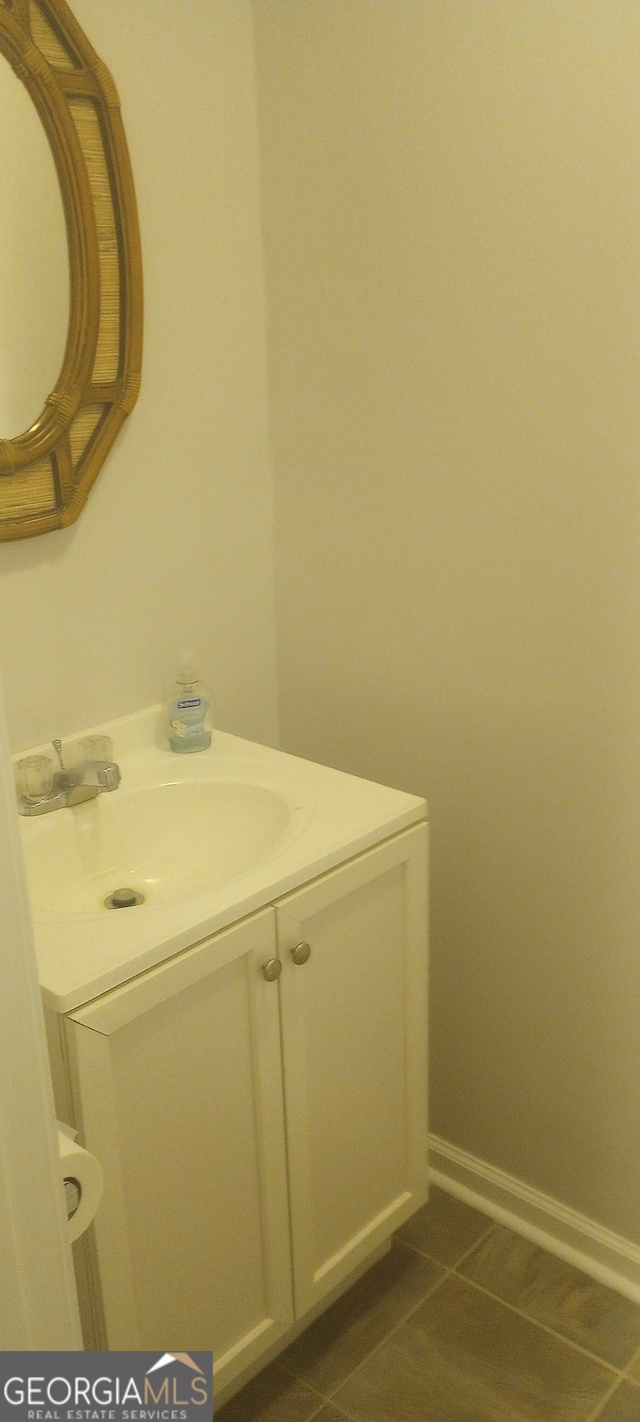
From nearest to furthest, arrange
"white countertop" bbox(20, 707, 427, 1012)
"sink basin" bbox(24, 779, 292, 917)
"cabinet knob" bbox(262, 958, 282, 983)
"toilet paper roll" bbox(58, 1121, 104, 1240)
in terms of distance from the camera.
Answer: "toilet paper roll" bbox(58, 1121, 104, 1240), "white countertop" bbox(20, 707, 427, 1012), "cabinet knob" bbox(262, 958, 282, 983), "sink basin" bbox(24, 779, 292, 917)

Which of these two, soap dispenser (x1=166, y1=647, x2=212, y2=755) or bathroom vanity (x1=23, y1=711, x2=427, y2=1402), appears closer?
bathroom vanity (x1=23, y1=711, x2=427, y2=1402)

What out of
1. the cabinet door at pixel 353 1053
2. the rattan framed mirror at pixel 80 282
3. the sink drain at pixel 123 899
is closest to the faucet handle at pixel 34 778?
the sink drain at pixel 123 899

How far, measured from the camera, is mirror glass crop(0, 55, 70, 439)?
1333 mm

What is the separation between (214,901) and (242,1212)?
0.41 metres

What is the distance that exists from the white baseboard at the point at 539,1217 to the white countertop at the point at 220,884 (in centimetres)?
75

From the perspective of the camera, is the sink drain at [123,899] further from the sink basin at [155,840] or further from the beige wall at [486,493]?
the beige wall at [486,493]

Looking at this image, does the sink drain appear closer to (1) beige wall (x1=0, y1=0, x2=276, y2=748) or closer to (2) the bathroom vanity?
(2) the bathroom vanity

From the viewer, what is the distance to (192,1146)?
1.23 m

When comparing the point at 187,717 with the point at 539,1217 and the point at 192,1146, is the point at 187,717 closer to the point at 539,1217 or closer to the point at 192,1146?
the point at 192,1146

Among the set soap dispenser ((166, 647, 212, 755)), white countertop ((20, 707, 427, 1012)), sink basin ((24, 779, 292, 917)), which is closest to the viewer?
white countertop ((20, 707, 427, 1012))

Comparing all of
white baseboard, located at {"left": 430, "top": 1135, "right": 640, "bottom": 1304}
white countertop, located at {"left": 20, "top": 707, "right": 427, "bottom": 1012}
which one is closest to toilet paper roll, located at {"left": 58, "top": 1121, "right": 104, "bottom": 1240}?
white countertop, located at {"left": 20, "top": 707, "right": 427, "bottom": 1012}

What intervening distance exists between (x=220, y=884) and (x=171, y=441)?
2.34 ft

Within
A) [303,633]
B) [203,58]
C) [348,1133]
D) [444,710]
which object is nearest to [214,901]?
[348,1133]

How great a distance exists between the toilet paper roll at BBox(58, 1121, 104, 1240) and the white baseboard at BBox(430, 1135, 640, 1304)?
1.18 m
